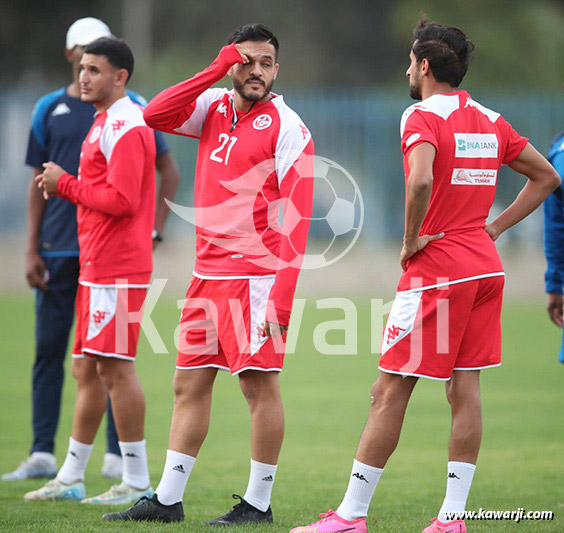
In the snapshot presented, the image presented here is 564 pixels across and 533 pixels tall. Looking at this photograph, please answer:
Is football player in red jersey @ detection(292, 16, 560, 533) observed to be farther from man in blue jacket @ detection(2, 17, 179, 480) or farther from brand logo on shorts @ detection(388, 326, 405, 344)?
man in blue jacket @ detection(2, 17, 179, 480)

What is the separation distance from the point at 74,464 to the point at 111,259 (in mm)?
1198

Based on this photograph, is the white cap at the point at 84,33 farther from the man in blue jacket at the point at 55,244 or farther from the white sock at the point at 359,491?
the white sock at the point at 359,491

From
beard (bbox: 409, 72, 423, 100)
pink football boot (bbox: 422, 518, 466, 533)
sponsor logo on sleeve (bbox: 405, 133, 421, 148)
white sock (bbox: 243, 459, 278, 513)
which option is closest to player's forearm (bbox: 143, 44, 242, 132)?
beard (bbox: 409, 72, 423, 100)

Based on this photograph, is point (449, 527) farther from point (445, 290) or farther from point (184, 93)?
point (184, 93)

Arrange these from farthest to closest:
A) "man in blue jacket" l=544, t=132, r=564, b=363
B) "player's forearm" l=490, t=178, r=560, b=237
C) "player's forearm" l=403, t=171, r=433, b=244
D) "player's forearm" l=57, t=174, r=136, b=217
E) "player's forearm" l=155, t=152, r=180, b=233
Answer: "player's forearm" l=155, t=152, r=180, b=233 → "man in blue jacket" l=544, t=132, r=564, b=363 → "player's forearm" l=57, t=174, r=136, b=217 → "player's forearm" l=490, t=178, r=560, b=237 → "player's forearm" l=403, t=171, r=433, b=244

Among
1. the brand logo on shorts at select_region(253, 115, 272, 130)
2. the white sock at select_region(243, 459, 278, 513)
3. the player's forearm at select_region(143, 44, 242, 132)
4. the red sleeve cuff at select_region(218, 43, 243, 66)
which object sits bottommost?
the white sock at select_region(243, 459, 278, 513)

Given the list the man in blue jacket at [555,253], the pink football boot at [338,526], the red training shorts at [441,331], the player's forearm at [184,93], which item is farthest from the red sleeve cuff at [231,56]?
the pink football boot at [338,526]

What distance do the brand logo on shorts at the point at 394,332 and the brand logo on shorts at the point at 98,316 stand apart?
179 centimetres

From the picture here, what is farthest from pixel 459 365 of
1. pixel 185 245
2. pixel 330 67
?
pixel 330 67

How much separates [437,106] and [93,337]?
2.33 m

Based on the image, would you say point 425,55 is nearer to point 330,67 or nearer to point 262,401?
point 262,401

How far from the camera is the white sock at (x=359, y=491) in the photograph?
14.4 ft

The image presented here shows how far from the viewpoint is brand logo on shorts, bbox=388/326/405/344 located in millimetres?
4391

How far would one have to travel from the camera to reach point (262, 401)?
479 cm
